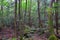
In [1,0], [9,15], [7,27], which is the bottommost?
[7,27]

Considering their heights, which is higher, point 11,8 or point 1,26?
point 11,8

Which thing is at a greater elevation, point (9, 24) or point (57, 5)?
point (57, 5)

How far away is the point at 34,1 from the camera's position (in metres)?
36.8

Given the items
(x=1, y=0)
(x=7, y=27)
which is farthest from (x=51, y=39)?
(x=7, y=27)

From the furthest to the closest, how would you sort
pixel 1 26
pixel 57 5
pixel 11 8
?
pixel 11 8 → pixel 1 26 → pixel 57 5

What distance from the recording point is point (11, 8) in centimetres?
2772

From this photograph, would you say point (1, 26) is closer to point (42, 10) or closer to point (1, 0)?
point (1, 0)

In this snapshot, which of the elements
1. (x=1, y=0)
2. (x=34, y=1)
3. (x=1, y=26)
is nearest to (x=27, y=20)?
(x=1, y=26)

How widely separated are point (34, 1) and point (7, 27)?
13.8 m

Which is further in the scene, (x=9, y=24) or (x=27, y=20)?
(x=27, y=20)

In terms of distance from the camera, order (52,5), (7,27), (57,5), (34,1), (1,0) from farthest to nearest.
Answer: (34,1), (7,27), (1,0), (52,5), (57,5)

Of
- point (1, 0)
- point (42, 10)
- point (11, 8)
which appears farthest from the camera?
point (42, 10)

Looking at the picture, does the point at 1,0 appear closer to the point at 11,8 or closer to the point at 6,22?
the point at 6,22

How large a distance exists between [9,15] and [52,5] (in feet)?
48.6
